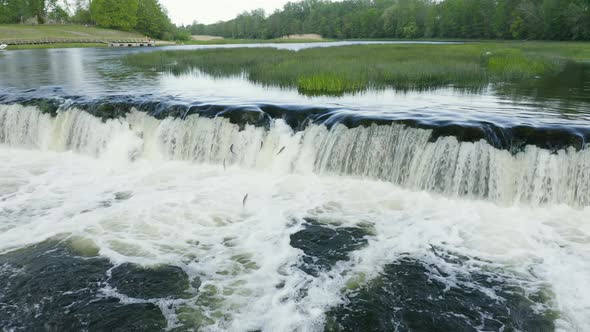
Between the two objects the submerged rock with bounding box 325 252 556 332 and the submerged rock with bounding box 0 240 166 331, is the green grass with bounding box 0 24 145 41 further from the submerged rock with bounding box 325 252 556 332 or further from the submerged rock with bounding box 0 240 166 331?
the submerged rock with bounding box 325 252 556 332

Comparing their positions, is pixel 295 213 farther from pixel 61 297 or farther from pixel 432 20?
pixel 432 20

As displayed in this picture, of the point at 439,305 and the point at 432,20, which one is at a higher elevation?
the point at 432,20

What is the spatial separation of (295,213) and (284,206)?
1.60 ft

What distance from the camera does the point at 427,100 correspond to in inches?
588

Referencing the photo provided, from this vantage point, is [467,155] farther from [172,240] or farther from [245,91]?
[245,91]

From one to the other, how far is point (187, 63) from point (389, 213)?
83.7 feet

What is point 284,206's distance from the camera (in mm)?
9562

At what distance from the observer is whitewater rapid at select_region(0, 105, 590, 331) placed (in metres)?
6.45

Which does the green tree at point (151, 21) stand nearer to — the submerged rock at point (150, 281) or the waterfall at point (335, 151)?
the waterfall at point (335, 151)

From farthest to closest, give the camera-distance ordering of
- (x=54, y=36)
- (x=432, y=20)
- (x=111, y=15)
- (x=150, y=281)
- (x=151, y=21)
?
(x=432, y=20) → (x=151, y=21) → (x=111, y=15) → (x=54, y=36) → (x=150, y=281)

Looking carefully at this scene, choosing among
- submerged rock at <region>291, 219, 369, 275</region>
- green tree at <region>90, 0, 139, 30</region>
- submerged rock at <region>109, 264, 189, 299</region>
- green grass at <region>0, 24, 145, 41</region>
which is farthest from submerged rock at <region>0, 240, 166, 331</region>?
green tree at <region>90, 0, 139, 30</region>

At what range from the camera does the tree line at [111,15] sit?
3831 inches

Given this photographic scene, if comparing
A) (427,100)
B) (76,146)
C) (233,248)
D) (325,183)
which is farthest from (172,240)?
(427,100)

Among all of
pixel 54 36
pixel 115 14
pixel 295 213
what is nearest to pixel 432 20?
pixel 115 14
